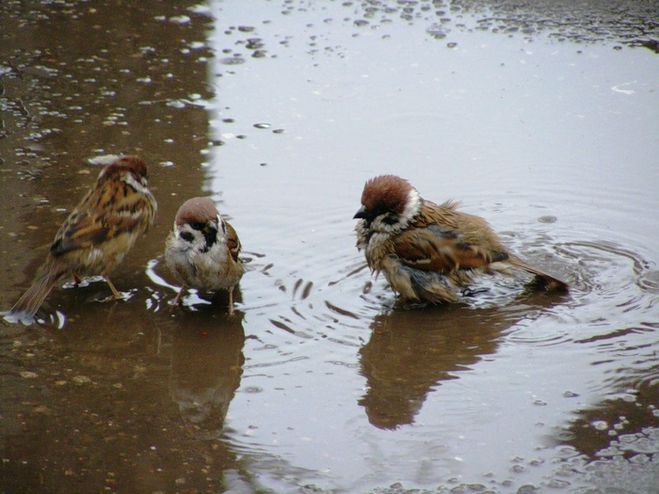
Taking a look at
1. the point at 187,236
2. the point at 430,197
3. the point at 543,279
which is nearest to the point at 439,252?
the point at 543,279

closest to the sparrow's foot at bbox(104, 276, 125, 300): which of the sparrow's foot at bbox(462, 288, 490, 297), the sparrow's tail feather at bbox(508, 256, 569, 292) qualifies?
the sparrow's foot at bbox(462, 288, 490, 297)

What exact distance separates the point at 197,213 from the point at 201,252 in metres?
0.20

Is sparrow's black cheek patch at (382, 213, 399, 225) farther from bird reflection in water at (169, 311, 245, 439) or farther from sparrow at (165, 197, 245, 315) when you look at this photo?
bird reflection in water at (169, 311, 245, 439)

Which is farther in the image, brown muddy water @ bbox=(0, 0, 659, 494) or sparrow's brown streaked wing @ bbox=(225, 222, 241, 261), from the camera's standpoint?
sparrow's brown streaked wing @ bbox=(225, 222, 241, 261)

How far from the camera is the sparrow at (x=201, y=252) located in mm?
4797

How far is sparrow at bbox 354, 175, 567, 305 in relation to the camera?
506cm

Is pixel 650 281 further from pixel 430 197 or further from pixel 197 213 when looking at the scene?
pixel 197 213

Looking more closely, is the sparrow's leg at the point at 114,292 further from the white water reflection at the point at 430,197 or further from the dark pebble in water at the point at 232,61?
the dark pebble in water at the point at 232,61

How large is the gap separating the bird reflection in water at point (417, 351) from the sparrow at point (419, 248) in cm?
16

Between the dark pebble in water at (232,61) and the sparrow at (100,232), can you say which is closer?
the sparrow at (100,232)

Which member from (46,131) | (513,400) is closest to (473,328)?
(513,400)

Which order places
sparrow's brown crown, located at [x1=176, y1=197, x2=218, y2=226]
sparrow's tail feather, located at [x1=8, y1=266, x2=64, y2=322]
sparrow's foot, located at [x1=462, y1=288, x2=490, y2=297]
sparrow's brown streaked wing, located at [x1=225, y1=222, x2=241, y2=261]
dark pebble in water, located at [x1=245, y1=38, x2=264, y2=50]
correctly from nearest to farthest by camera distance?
sparrow's tail feather, located at [x1=8, y1=266, x2=64, y2=322], sparrow's brown crown, located at [x1=176, y1=197, x2=218, y2=226], sparrow's brown streaked wing, located at [x1=225, y1=222, x2=241, y2=261], sparrow's foot, located at [x1=462, y1=288, x2=490, y2=297], dark pebble in water, located at [x1=245, y1=38, x2=264, y2=50]

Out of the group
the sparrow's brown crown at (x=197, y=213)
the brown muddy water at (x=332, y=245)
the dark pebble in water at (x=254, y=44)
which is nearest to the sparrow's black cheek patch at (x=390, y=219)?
the brown muddy water at (x=332, y=245)

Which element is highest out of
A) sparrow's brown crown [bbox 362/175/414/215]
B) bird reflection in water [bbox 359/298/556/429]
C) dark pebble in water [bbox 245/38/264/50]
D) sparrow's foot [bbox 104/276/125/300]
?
sparrow's brown crown [bbox 362/175/414/215]
